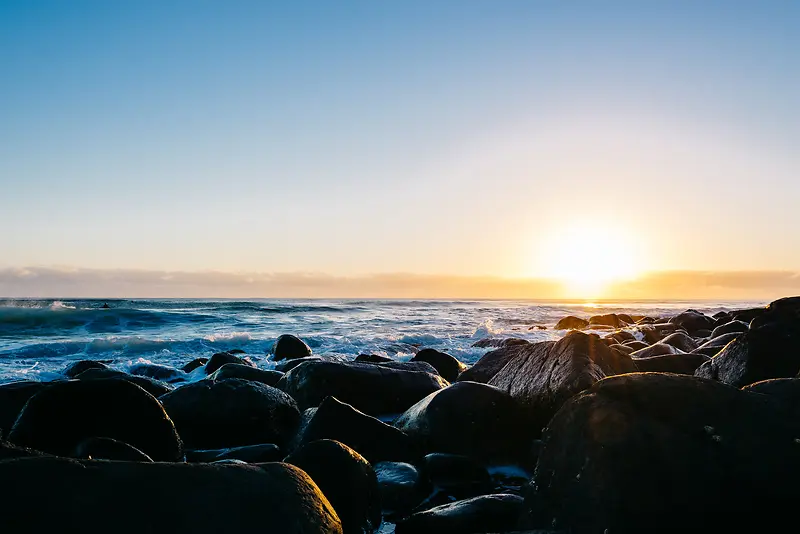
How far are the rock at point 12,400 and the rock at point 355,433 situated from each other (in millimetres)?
2469

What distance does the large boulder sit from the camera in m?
2.08

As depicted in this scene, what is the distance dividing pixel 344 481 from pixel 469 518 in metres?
0.67

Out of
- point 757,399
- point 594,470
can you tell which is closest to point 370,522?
point 594,470

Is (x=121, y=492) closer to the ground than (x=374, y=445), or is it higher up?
higher up

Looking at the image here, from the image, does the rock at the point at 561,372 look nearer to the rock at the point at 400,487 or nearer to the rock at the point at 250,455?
the rock at the point at 400,487

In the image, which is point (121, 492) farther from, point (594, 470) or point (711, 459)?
point (711, 459)

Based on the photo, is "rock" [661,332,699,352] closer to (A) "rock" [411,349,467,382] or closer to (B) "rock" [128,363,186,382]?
(A) "rock" [411,349,467,382]

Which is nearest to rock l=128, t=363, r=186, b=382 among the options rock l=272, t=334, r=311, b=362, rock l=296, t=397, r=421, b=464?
rock l=272, t=334, r=311, b=362

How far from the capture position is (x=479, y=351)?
562 inches

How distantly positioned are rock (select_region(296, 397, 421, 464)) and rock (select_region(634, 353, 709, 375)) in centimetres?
326

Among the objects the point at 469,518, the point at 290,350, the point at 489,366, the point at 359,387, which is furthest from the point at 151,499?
the point at 290,350

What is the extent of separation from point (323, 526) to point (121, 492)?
67 centimetres

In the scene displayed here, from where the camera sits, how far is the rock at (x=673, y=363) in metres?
6.34

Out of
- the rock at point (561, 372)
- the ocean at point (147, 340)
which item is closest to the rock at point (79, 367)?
the ocean at point (147, 340)
